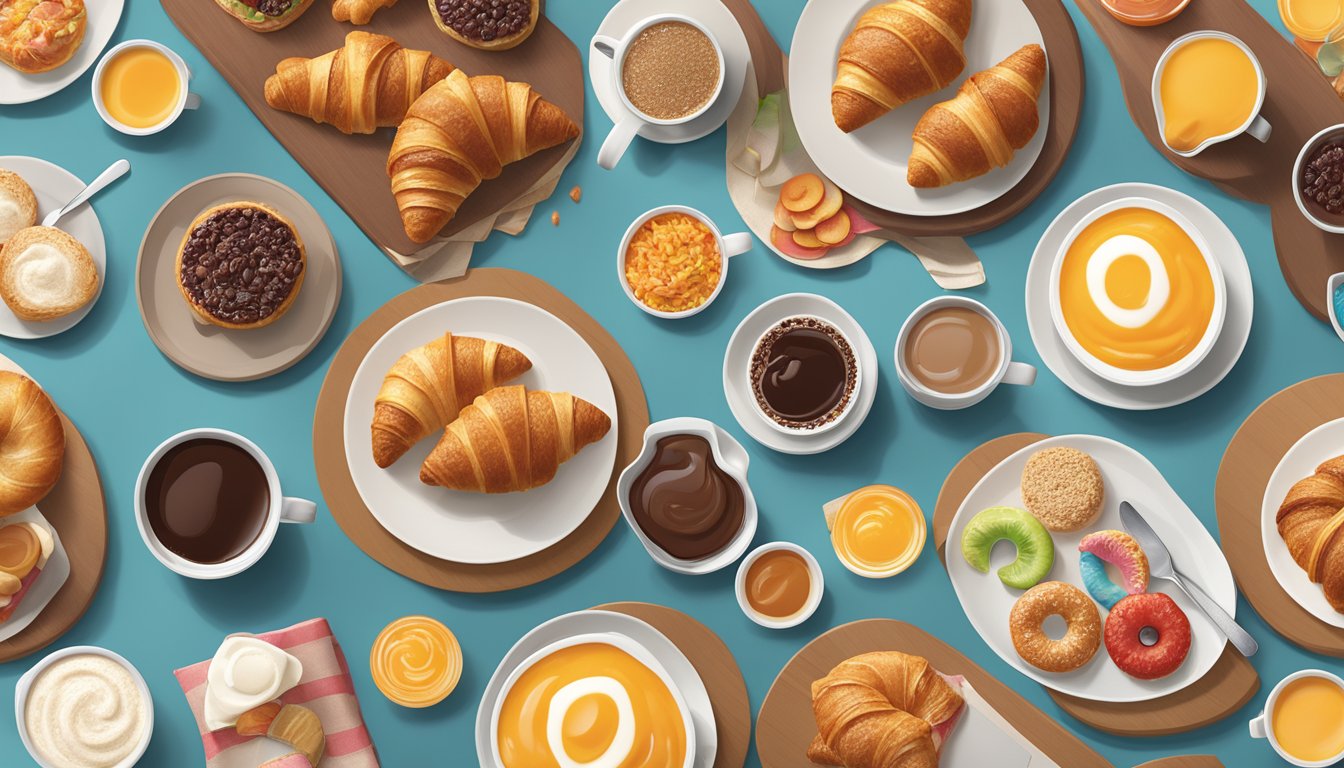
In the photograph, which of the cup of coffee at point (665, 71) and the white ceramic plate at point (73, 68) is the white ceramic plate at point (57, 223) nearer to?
the white ceramic plate at point (73, 68)

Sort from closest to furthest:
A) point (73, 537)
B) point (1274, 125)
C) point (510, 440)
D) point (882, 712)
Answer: point (882, 712)
point (510, 440)
point (1274, 125)
point (73, 537)

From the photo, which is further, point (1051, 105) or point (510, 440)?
point (1051, 105)

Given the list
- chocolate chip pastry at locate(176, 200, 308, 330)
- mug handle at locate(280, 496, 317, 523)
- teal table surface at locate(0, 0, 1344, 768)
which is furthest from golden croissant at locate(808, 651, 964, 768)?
chocolate chip pastry at locate(176, 200, 308, 330)

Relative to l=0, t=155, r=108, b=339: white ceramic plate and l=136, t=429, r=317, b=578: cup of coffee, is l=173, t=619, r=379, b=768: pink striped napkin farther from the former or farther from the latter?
l=0, t=155, r=108, b=339: white ceramic plate

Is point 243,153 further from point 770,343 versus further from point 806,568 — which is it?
point 806,568

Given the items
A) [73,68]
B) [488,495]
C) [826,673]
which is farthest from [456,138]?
[826,673]

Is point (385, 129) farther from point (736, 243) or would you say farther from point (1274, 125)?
point (1274, 125)
